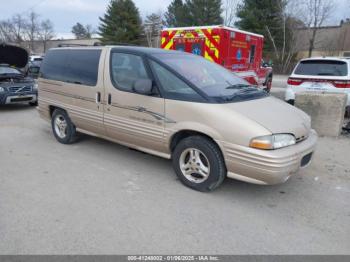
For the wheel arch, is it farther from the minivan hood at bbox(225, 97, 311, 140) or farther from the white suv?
the white suv

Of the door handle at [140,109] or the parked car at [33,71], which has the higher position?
the parked car at [33,71]

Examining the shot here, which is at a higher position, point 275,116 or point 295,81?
point 295,81

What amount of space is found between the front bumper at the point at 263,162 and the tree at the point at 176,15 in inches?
1705

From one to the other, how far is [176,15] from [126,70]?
44.7m

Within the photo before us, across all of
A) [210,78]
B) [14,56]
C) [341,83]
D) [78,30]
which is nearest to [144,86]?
[210,78]

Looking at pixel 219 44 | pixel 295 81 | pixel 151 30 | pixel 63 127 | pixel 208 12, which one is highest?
pixel 208 12

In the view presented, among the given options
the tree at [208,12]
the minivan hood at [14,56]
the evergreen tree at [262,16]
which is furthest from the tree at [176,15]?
the minivan hood at [14,56]

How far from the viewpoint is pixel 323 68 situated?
745 cm

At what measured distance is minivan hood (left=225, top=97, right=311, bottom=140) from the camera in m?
3.41

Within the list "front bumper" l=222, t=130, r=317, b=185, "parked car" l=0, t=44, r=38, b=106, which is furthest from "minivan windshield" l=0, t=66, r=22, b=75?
"front bumper" l=222, t=130, r=317, b=185

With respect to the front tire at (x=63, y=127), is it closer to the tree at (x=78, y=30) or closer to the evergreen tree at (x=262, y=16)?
the evergreen tree at (x=262, y=16)

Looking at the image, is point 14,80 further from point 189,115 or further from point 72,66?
point 189,115

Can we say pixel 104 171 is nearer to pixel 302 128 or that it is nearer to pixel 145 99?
pixel 145 99

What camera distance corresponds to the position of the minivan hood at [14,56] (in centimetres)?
1002
